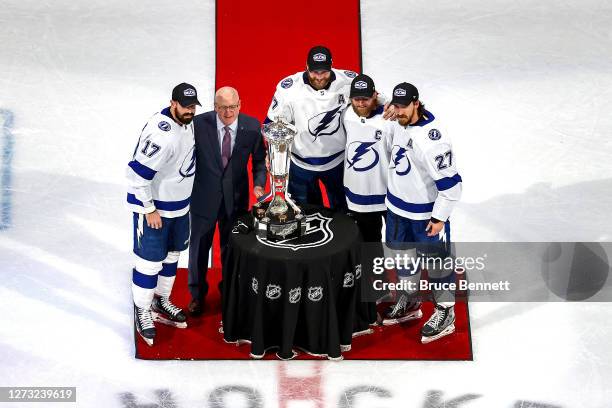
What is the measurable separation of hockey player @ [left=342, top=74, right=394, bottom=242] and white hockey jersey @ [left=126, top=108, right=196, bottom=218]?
0.96 meters

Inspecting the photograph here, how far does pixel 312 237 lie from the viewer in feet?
21.8

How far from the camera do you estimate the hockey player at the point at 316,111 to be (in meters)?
6.94

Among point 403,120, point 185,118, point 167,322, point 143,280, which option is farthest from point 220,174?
point 403,120

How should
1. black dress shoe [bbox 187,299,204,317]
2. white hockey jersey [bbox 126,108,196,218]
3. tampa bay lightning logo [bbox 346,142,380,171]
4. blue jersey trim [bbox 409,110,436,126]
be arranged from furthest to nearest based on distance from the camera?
black dress shoe [bbox 187,299,204,317] → tampa bay lightning logo [bbox 346,142,380,171] → blue jersey trim [bbox 409,110,436,126] → white hockey jersey [bbox 126,108,196,218]

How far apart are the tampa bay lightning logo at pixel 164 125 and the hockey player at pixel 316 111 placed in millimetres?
796

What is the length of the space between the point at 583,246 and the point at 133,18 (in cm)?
460

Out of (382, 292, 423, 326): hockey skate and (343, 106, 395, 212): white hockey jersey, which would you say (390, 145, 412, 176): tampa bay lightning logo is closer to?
(343, 106, 395, 212): white hockey jersey

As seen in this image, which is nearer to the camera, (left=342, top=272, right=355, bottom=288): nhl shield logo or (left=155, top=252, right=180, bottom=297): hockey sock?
(left=342, top=272, right=355, bottom=288): nhl shield logo

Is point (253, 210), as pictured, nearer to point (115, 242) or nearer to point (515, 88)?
point (115, 242)

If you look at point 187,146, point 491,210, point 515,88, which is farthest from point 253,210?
point 515,88

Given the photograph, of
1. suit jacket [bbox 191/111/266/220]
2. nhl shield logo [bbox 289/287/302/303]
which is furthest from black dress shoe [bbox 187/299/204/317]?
nhl shield logo [bbox 289/287/302/303]

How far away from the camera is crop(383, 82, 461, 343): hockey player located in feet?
21.2

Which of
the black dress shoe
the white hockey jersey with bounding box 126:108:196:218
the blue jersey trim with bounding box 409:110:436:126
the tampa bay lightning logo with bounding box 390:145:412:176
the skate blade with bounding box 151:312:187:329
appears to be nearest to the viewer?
the white hockey jersey with bounding box 126:108:196:218

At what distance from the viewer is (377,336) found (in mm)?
7004
